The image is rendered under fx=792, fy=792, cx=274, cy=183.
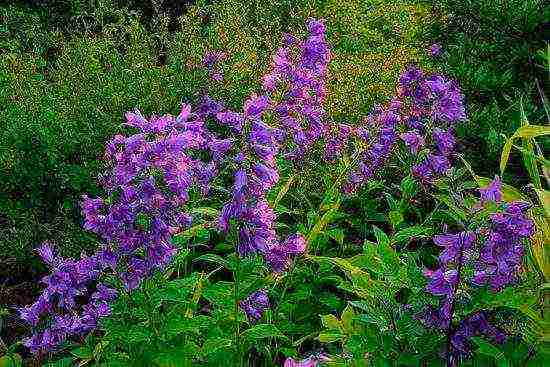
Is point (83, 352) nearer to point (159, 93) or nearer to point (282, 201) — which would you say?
point (282, 201)

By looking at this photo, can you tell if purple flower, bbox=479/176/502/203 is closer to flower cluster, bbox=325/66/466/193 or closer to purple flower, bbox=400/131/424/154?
flower cluster, bbox=325/66/466/193

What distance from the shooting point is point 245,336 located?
2506 mm

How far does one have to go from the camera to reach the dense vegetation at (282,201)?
7.02 ft

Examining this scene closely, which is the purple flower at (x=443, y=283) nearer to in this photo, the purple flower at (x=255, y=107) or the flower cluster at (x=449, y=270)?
the flower cluster at (x=449, y=270)

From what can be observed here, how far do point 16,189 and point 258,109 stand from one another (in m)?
2.25

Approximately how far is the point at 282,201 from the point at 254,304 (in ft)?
3.58

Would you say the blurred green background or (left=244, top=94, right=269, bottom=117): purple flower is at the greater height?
(left=244, top=94, right=269, bottom=117): purple flower

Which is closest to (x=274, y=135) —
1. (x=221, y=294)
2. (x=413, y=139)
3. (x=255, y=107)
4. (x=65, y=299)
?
(x=255, y=107)

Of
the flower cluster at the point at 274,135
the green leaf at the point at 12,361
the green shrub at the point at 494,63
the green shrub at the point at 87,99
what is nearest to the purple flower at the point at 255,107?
the flower cluster at the point at 274,135

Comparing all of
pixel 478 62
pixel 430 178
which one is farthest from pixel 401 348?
pixel 478 62

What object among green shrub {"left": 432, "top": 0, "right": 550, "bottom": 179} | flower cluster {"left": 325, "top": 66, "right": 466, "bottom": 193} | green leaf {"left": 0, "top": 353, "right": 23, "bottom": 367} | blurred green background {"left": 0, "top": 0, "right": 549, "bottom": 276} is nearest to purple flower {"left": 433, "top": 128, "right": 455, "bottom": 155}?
flower cluster {"left": 325, "top": 66, "right": 466, "bottom": 193}

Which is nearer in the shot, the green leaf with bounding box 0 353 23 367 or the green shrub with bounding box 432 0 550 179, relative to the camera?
the green leaf with bounding box 0 353 23 367

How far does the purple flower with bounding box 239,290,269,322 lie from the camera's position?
265 cm

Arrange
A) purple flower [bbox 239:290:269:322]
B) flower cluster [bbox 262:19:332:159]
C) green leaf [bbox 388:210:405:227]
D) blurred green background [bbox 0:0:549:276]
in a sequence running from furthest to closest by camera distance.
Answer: blurred green background [bbox 0:0:549:276], flower cluster [bbox 262:19:332:159], green leaf [bbox 388:210:405:227], purple flower [bbox 239:290:269:322]
